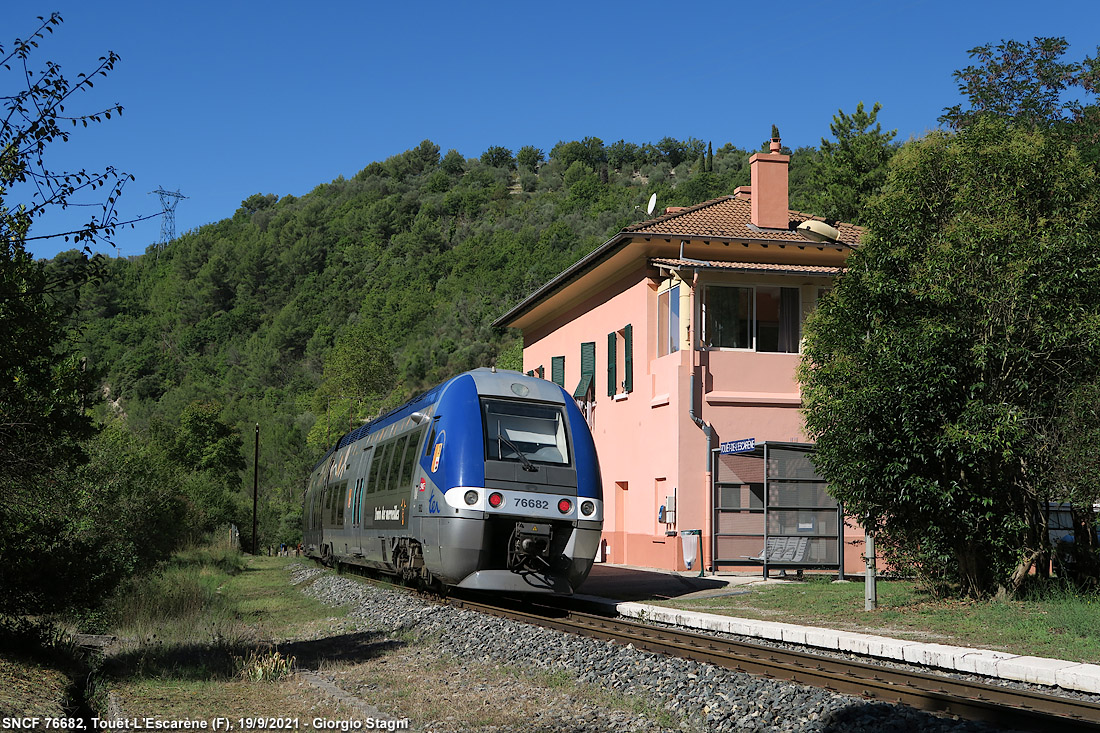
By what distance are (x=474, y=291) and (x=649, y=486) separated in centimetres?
6642

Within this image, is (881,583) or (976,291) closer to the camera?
(976,291)

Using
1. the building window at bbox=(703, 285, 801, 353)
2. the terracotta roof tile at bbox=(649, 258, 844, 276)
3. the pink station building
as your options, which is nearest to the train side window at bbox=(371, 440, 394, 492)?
the pink station building

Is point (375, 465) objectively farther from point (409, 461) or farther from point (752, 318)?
point (752, 318)

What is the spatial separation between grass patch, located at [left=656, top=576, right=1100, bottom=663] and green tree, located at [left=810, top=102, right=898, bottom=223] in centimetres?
3178

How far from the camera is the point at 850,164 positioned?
4788 centimetres

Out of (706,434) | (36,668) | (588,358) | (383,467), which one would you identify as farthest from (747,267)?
(36,668)

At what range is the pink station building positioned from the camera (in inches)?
827

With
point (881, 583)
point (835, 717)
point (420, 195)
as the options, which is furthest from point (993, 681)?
point (420, 195)

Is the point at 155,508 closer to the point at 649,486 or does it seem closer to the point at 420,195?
the point at 649,486

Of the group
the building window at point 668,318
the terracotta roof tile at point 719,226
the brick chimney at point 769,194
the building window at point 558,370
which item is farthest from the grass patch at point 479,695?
the building window at point 558,370

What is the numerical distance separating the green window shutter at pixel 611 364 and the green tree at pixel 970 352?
1335cm

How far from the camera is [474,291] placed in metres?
90.6

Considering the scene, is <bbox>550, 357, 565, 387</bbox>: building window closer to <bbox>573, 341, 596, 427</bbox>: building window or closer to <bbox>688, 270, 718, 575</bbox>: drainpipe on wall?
<bbox>573, 341, 596, 427</bbox>: building window

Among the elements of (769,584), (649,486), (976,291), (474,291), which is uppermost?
(474,291)
